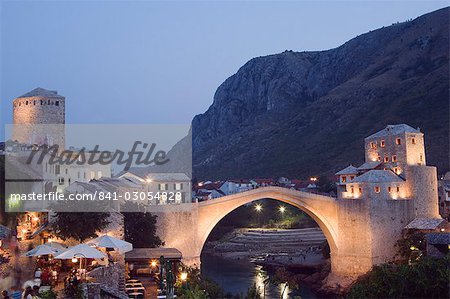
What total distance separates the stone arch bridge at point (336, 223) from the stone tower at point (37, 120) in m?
10.2

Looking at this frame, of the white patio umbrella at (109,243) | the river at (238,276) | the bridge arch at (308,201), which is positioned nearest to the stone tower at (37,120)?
the bridge arch at (308,201)

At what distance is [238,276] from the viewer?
3847 centimetres

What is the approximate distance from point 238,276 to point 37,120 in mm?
17373

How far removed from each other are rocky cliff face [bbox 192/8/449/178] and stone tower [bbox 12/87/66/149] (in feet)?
126

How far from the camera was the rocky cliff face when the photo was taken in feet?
238

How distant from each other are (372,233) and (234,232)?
1048 inches

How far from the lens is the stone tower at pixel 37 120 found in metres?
34.2

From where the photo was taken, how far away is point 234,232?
190 feet

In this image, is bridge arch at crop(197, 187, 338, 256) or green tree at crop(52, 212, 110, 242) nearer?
green tree at crop(52, 212, 110, 242)

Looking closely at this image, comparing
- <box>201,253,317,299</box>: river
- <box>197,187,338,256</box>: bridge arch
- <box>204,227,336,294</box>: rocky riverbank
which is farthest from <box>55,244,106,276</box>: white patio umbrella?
<box>204,227,336,294</box>: rocky riverbank

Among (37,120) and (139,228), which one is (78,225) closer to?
(139,228)

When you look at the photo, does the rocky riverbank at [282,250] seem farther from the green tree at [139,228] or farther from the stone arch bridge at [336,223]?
the green tree at [139,228]

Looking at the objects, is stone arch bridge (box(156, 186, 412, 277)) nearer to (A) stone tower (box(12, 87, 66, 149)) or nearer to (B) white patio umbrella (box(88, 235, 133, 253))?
(A) stone tower (box(12, 87, 66, 149))

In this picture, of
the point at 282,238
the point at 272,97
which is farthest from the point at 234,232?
the point at 272,97
